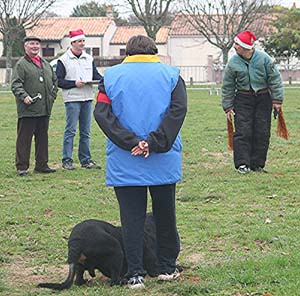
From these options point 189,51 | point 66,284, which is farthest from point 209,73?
point 66,284

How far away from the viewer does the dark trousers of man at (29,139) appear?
36.3 feet

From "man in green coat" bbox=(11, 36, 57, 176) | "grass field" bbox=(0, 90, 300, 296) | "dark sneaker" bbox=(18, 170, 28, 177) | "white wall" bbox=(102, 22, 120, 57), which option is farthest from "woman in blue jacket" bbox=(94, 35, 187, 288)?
"white wall" bbox=(102, 22, 120, 57)

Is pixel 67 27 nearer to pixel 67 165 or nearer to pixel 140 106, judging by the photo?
pixel 67 165

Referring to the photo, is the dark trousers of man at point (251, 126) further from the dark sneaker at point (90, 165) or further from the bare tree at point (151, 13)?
the bare tree at point (151, 13)

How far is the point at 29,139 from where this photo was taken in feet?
36.7

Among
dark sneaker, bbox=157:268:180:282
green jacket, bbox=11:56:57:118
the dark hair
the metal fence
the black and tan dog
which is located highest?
the dark hair

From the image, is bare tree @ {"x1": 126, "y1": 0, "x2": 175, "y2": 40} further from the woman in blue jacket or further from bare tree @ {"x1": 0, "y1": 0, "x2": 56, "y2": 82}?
the woman in blue jacket

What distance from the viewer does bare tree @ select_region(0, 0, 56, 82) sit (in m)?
51.7

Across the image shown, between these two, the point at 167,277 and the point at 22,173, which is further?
the point at 22,173

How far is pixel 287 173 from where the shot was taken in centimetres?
1104

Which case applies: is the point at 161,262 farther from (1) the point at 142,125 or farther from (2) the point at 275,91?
(2) the point at 275,91

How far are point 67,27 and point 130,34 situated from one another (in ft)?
17.7

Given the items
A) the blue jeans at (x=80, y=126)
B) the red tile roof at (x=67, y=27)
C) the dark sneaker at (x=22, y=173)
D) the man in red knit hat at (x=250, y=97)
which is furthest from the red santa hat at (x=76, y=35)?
the red tile roof at (x=67, y=27)

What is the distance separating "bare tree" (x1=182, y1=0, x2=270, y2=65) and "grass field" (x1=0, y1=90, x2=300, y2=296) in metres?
39.4
